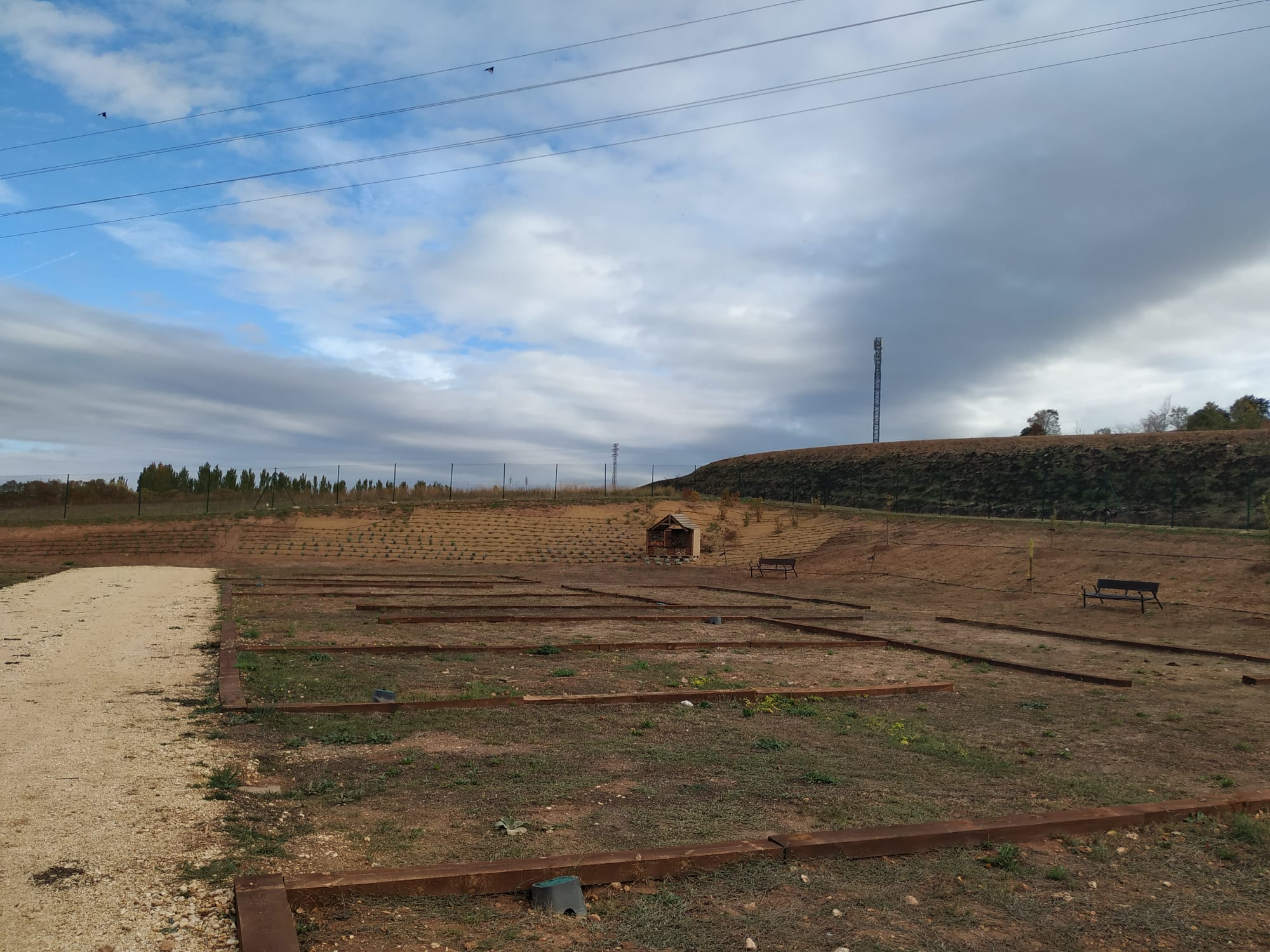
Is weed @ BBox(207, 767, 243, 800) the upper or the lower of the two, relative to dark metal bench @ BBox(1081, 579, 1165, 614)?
lower

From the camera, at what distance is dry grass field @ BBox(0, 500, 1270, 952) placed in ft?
12.2

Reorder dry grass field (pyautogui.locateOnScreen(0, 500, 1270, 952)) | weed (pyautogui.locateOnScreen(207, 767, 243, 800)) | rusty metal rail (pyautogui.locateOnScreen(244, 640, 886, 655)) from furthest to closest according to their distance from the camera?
rusty metal rail (pyautogui.locateOnScreen(244, 640, 886, 655))
weed (pyautogui.locateOnScreen(207, 767, 243, 800))
dry grass field (pyautogui.locateOnScreen(0, 500, 1270, 952))

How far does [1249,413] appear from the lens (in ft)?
169

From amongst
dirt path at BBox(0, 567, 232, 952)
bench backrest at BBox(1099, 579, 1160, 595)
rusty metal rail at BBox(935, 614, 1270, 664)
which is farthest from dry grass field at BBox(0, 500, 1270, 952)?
bench backrest at BBox(1099, 579, 1160, 595)

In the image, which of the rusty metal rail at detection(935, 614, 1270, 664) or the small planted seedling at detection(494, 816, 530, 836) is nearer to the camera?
the small planted seedling at detection(494, 816, 530, 836)

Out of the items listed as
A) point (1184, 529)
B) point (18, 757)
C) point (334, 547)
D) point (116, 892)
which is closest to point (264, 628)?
point (18, 757)

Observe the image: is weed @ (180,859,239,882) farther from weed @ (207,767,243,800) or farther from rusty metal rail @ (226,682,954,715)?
rusty metal rail @ (226,682,954,715)

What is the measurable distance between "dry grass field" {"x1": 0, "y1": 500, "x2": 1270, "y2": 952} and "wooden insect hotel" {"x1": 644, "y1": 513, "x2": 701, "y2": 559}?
55.2ft

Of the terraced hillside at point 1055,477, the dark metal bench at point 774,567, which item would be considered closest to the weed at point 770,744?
the dark metal bench at point 774,567

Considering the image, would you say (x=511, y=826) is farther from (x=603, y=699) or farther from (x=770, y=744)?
(x=603, y=699)

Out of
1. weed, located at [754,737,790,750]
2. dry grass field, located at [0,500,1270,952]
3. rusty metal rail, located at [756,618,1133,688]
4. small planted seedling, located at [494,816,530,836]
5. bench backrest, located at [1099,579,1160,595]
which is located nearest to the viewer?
dry grass field, located at [0,500,1270,952]

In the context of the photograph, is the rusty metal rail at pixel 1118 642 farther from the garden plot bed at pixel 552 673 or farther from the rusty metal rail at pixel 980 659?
the garden plot bed at pixel 552 673

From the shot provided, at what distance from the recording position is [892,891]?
400 centimetres

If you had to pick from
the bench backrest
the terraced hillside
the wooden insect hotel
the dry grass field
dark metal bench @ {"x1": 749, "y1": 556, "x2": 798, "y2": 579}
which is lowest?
the dry grass field
